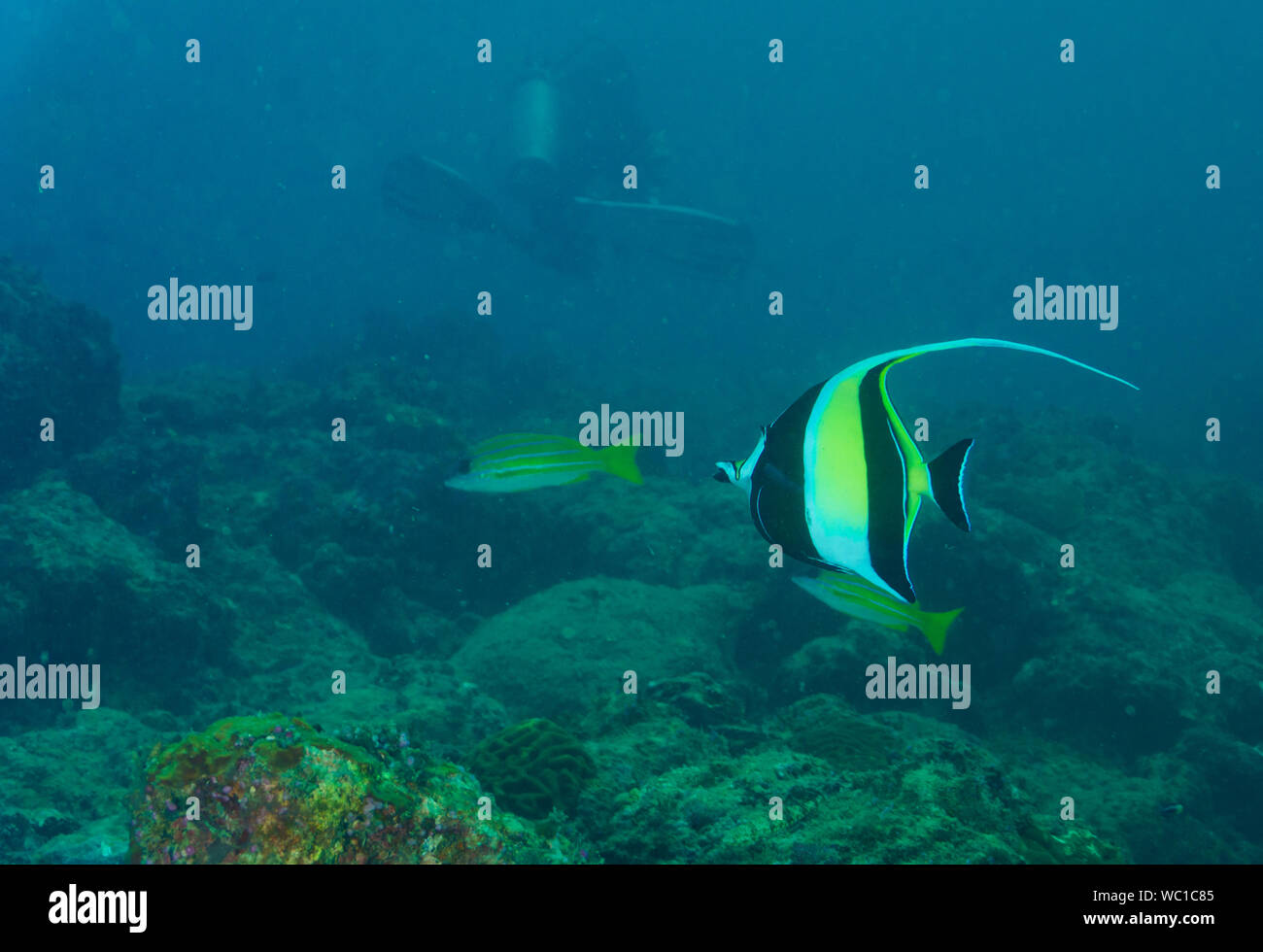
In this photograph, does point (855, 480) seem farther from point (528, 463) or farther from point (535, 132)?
point (535, 132)

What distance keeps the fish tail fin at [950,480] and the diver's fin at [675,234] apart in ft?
75.1

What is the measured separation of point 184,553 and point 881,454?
34.1 ft

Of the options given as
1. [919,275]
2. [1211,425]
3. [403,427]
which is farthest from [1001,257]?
[403,427]

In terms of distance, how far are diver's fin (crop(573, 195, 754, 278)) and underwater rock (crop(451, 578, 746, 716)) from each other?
17.4 metres

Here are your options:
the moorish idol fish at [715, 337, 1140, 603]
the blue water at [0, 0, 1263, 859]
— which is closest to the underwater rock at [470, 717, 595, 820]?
the moorish idol fish at [715, 337, 1140, 603]

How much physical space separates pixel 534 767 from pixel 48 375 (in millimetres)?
10388

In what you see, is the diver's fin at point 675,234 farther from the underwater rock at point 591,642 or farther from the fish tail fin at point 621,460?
the fish tail fin at point 621,460

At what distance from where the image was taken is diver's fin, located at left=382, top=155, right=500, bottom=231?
23.5 metres

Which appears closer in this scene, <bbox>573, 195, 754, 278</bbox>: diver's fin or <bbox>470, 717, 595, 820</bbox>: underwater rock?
<bbox>470, 717, 595, 820</bbox>: underwater rock

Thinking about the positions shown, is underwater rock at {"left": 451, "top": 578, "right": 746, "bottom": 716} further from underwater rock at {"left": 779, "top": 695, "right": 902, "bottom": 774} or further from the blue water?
the blue water

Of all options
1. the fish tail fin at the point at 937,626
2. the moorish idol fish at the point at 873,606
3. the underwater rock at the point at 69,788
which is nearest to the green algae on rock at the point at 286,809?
the underwater rock at the point at 69,788

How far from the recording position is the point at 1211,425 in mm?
11922

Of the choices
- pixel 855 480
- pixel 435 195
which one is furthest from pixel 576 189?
pixel 855 480

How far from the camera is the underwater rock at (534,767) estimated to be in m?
3.52
